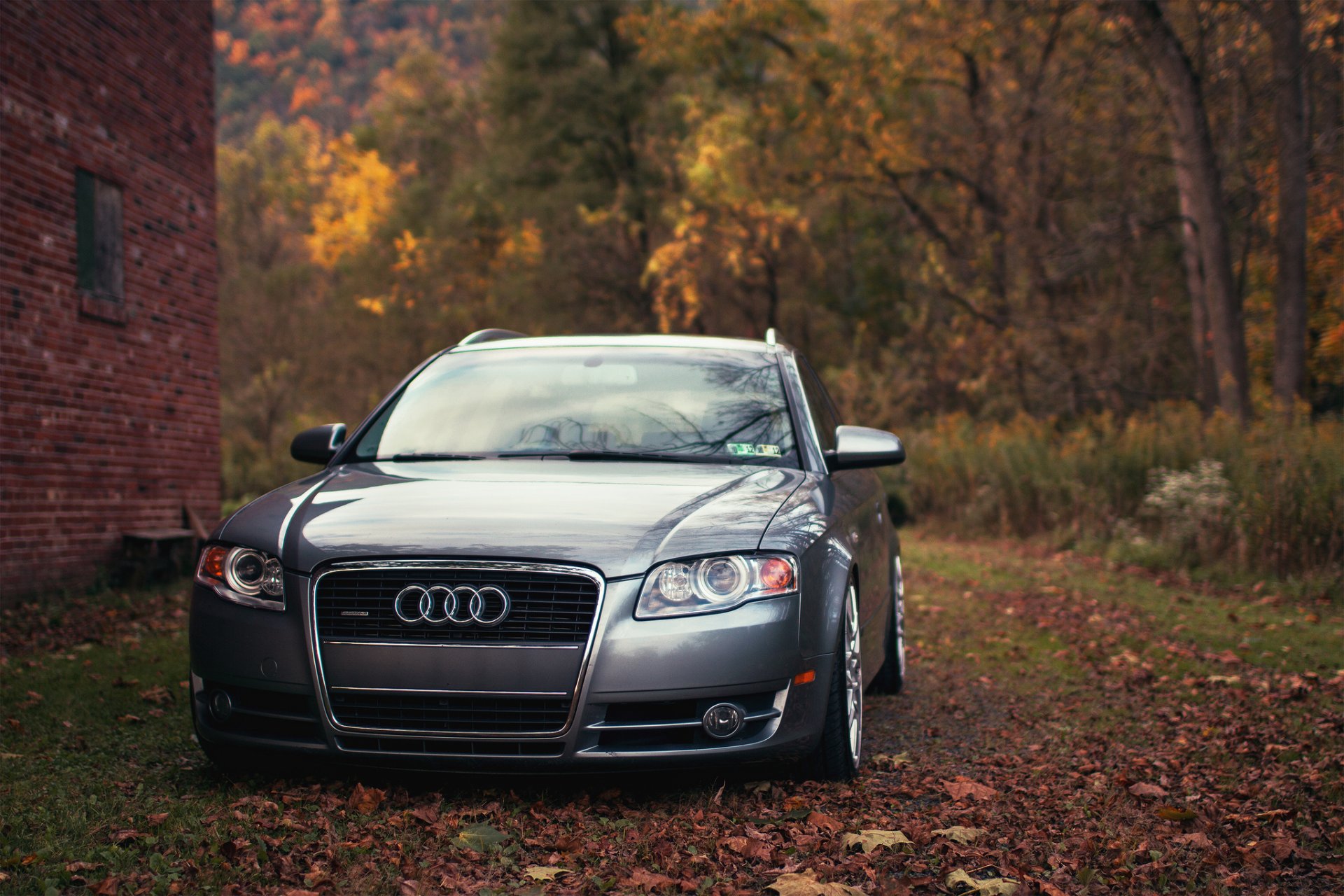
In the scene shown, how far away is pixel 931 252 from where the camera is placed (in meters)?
30.2

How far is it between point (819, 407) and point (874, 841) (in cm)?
297

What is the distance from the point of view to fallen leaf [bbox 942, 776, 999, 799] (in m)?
4.60

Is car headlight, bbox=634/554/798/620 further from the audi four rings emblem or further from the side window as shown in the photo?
the side window

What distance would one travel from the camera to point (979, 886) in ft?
11.7

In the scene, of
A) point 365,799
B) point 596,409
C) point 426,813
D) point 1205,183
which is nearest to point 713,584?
point 426,813

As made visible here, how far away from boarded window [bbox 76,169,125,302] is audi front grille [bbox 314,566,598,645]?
8106 mm

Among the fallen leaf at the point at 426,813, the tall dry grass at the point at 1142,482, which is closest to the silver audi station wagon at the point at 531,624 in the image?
the fallen leaf at the point at 426,813

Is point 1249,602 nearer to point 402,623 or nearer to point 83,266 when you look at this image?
point 402,623

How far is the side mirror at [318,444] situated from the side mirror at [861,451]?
2094 millimetres

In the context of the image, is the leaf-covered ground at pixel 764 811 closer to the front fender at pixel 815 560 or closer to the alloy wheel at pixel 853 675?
the alloy wheel at pixel 853 675

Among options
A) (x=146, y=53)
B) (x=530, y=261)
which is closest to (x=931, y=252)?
(x=530, y=261)

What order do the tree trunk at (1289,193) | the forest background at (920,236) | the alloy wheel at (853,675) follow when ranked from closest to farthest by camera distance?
the alloy wheel at (853,675) → the tree trunk at (1289,193) → the forest background at (920,236)

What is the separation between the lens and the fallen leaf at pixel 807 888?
345 centimetres

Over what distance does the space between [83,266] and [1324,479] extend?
10.9 meters
